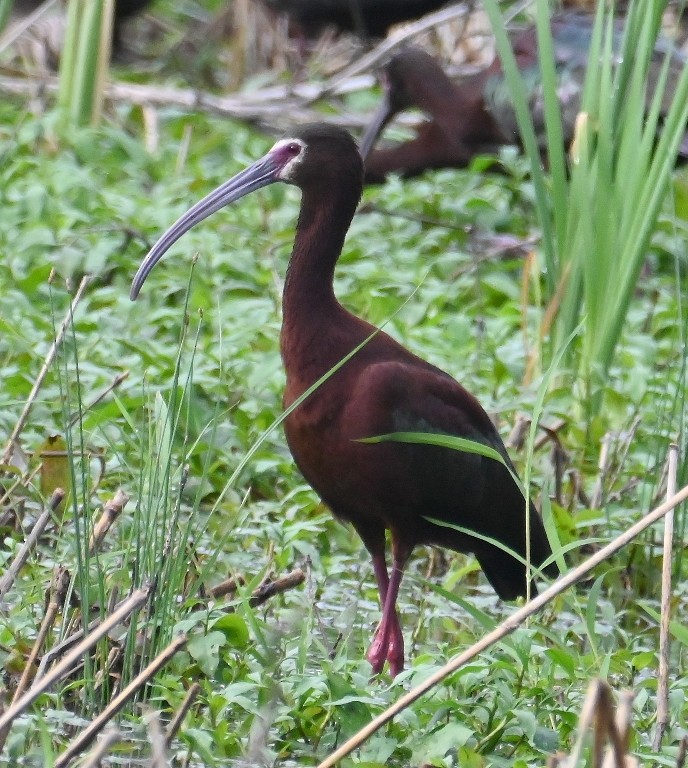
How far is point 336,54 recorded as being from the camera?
9.80 m

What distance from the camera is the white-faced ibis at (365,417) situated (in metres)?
3.22

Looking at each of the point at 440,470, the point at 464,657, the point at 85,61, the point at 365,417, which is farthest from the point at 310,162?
the point at 85,61

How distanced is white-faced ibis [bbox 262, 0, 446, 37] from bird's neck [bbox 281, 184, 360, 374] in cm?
598

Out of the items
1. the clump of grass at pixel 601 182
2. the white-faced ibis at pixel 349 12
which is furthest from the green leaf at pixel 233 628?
the white-faced ibis at pixel 349 12

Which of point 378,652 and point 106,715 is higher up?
point 106,715

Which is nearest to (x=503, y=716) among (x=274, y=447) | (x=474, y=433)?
(x=474, y=433)

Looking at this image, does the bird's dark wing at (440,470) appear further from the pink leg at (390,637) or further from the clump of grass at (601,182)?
the clump of grass at (601,182)

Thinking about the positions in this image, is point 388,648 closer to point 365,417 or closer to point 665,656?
point 365,417

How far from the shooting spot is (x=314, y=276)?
3.38m

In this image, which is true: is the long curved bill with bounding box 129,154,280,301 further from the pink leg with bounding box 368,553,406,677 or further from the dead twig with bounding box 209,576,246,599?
the pink leg with bounding box 368,553,406,677

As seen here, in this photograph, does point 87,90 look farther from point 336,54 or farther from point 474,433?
point 474,433

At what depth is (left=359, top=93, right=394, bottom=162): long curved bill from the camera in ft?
22.7

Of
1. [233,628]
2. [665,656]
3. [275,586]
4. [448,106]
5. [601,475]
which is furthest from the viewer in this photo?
[448,106]

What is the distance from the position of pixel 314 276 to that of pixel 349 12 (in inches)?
252
